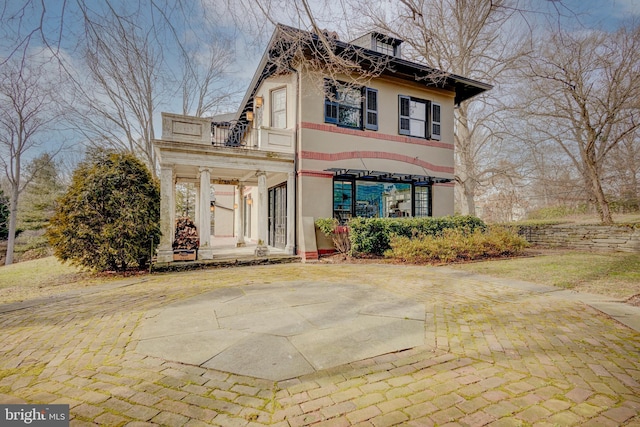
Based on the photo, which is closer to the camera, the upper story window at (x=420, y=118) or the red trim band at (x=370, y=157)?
the red trim band at (x=370, y=157)

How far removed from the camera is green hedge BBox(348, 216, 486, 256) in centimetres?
908

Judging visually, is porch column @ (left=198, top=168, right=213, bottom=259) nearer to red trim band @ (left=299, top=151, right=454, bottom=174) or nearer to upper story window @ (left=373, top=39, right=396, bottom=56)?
red trim band @ (left=299, top=151, right=454, bottom=174)

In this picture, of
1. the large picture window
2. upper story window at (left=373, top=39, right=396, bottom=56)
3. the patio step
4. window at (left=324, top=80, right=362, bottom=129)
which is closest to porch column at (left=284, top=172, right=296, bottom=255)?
the patio step

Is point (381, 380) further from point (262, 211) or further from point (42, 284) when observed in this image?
point (42, 284)

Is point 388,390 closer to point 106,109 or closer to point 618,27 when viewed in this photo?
point 618,27

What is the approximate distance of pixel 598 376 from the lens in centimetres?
228

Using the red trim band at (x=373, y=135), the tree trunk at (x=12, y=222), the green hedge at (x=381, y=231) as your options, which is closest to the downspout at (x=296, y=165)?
the red trim band at (x=373, y=135)

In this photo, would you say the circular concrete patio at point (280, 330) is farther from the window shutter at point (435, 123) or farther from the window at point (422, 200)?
A: the window shutter at point (435, 123)

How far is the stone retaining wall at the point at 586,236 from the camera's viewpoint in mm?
9875

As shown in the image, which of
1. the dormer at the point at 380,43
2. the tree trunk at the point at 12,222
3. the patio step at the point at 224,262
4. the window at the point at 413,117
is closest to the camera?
the patio step at the point at 224,262

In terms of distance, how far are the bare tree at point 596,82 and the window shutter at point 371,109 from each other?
5.81 metres

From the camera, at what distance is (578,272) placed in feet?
21.4

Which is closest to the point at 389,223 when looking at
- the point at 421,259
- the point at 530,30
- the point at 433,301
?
the point at 421,259

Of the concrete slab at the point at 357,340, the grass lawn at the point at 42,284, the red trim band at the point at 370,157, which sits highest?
the red trim band at the point at 370,157
